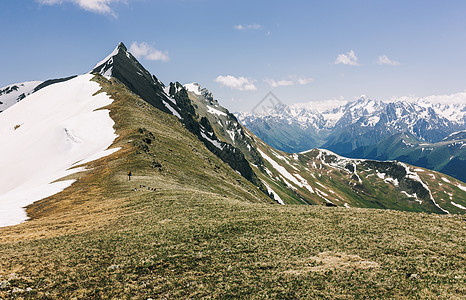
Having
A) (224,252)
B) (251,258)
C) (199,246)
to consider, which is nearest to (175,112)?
(199,246)

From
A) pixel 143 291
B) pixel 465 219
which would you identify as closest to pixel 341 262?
pixel 143 291

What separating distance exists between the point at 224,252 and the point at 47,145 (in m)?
92.4

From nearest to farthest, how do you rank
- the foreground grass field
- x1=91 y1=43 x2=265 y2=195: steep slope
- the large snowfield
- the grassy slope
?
the foreground grass field < the grassy slope < the large snowfield < x1=91 y1=43 x2=265 y2=195: steep slope

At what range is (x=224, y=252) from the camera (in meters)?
22.3

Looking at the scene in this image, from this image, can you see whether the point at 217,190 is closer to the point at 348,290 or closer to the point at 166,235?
the point at 166,235

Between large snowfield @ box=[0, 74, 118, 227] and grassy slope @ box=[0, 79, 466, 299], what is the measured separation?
10.9m

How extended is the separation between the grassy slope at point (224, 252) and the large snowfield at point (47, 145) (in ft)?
35.7

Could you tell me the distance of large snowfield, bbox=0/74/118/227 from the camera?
166 feet

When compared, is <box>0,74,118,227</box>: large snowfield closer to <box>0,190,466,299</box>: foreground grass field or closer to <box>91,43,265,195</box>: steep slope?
<box>0,190,466,299</box>: foreground grass field

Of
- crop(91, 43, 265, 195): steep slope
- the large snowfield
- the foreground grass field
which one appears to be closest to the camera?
the foreground grass field

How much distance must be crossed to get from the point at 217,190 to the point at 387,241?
1718 inches

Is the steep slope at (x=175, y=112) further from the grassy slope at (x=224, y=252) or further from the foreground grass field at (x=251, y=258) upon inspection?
the foreground grass field at (x=251, y=258)

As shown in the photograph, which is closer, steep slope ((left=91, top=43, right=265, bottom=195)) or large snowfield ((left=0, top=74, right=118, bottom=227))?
large snowfield ((left=0, top=74, right=118, bottom=227))

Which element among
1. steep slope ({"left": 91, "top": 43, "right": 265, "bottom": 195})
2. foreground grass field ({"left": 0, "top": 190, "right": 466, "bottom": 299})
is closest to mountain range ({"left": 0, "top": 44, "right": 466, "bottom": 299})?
foreground grass field ({"left": 0, "top": 190, "right": 466, "bottom": 299})
